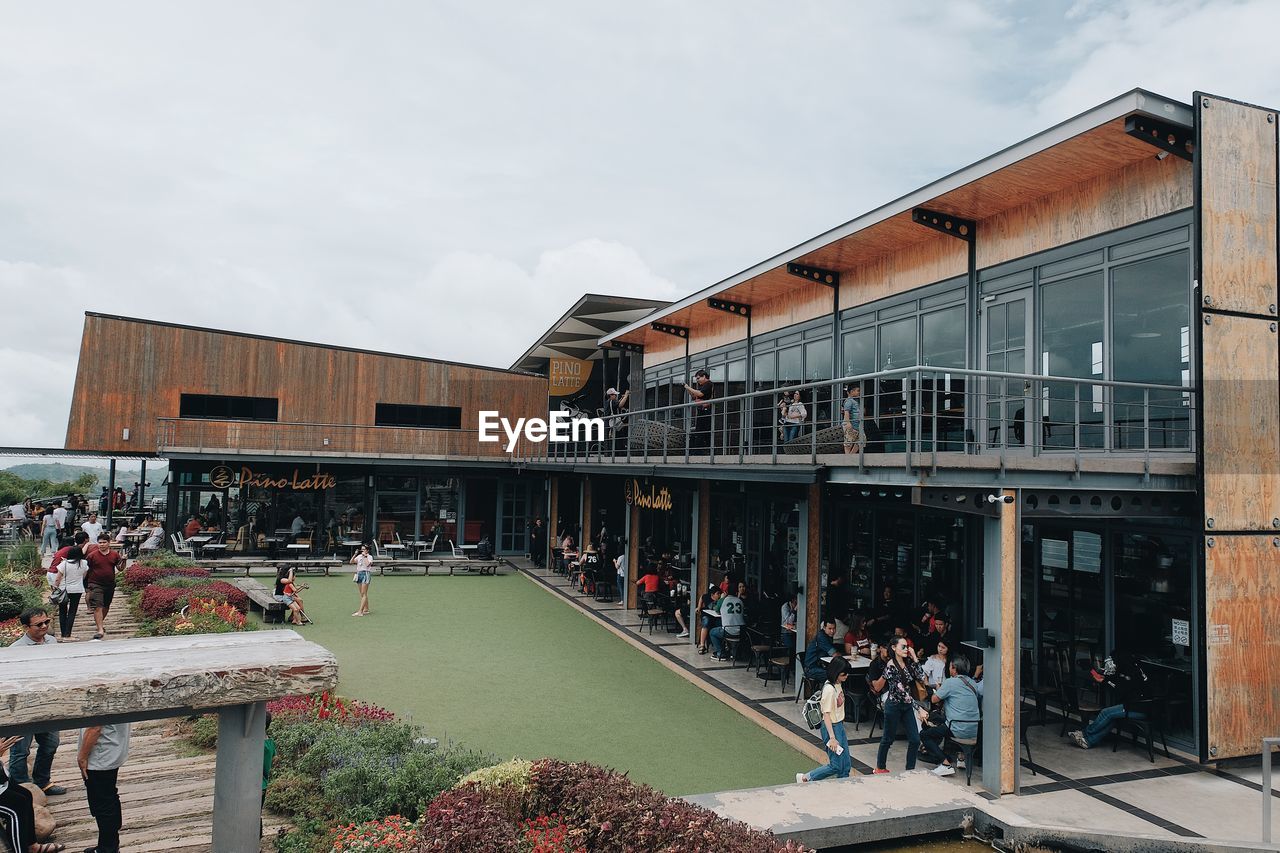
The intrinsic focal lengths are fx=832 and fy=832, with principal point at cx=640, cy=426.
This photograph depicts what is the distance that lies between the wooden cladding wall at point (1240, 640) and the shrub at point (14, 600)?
18.2m

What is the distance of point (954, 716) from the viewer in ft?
30.0

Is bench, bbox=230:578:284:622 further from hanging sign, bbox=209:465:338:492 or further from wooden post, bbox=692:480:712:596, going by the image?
hanging sign, bbox=209:465:338:492

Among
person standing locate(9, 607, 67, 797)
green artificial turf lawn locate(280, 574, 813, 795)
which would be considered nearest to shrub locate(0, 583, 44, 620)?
green artificial turf lawn locate(280, 574, 813, 795)

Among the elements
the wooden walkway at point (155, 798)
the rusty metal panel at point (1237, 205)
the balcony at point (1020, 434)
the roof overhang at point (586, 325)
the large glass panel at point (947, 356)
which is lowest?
the wooden walkway at point (155, 798)

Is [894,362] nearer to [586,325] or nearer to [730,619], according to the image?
[730,619]

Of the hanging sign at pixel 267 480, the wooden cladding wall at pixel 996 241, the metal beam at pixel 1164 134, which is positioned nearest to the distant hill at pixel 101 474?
the hanging sign at pixel 267 480

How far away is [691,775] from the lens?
9375 mm

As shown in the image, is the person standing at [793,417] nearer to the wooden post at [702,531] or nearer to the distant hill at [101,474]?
the wooden post at [702,531]

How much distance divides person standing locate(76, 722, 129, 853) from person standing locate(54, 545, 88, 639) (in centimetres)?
966

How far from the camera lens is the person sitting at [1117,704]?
10.2m

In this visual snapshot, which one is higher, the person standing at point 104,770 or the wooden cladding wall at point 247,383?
the wooden cladding wall at point 247,383

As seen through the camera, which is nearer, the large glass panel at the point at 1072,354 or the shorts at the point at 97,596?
the large glass panel at the point at 1072,354

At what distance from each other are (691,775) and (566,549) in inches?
673

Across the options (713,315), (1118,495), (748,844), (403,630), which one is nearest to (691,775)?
(748,844)
